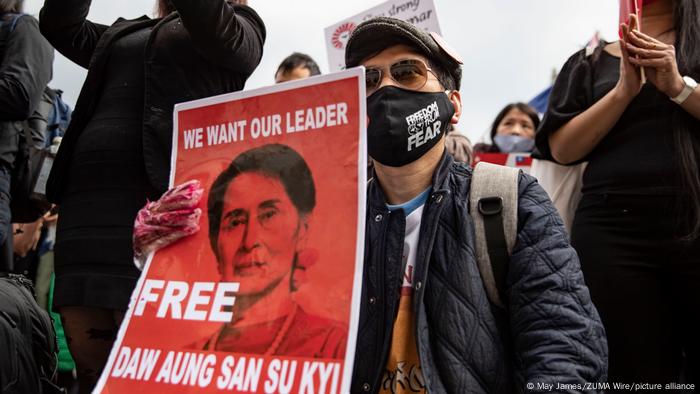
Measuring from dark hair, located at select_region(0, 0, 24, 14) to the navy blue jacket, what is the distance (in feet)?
7.67

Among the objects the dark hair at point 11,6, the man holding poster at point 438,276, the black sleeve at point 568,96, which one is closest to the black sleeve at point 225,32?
the man holding poster at point 438,276

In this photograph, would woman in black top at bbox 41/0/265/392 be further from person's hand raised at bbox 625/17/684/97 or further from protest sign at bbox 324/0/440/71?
protest sign at bbox 324/0/440/71

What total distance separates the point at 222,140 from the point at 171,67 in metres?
0.74

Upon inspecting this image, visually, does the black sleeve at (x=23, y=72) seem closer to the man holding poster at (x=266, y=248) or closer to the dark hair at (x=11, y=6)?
the dark hair at (x=11, y=6)

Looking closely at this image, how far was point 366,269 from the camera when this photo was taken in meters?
1.63

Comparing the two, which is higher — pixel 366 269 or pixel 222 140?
pixel 222 140

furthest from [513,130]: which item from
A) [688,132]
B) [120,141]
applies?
[120,141]

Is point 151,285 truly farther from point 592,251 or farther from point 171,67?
point 592,251

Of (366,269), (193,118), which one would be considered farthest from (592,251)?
(193,118)

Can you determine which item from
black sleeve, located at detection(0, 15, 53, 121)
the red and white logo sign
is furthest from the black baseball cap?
the red and white logo sign

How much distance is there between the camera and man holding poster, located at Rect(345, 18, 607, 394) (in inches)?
56.1

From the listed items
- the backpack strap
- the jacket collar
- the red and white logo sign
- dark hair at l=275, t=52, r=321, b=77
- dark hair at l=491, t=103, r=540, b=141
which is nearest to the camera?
the backpack strap

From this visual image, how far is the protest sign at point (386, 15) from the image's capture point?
4.41 m

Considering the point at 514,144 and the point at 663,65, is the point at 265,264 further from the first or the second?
the point at 514,144
